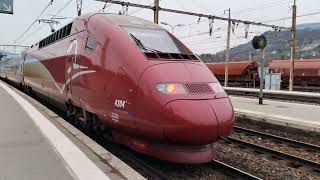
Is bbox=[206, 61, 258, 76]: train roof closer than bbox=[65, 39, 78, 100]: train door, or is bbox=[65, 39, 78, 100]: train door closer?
bbox=[65, 39, 78, 100]: train door

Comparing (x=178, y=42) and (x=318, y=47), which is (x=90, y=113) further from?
(x=318, y=47)

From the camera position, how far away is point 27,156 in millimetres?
7043

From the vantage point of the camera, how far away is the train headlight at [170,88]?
22.0 ft

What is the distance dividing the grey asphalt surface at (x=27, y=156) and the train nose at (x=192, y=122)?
1.56 metres

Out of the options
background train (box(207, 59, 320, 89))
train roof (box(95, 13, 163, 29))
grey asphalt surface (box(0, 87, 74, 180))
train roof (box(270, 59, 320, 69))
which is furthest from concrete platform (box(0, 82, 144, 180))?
background train (box(207, 59, 320, 89))

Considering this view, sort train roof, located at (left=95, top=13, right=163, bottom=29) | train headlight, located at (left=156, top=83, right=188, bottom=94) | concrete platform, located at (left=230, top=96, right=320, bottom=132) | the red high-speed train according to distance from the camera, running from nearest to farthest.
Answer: the red high-speed train
train headlight, located at (left=156, top=83, right=188, bottom=94)
train roof, located at (left=95, top=13, right=163, bottom=29)
concrete platform, located at (left=230, top=96, right=320, bottom=132)

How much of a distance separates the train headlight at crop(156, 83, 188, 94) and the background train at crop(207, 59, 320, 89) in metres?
35.7

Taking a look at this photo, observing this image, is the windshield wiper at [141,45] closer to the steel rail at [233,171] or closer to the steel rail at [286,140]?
the steel rail at [233,171]

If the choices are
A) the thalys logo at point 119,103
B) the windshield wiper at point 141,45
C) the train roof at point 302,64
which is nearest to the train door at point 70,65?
the windshield wiper at point 141,45

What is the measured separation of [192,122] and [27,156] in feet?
8.47

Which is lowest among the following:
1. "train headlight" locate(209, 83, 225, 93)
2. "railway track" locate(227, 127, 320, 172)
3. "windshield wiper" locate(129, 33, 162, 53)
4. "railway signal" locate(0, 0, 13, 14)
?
"railway track" locate(227, 127, 320, 172)

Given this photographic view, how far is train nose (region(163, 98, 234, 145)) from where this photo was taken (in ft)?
21.2

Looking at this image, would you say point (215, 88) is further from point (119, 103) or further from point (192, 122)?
point (119, 103)

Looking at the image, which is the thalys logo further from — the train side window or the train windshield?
the train side window
